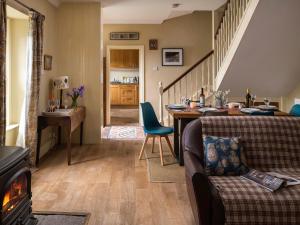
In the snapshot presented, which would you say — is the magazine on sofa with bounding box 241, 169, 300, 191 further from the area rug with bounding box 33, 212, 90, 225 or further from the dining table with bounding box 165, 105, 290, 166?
the dining table with bounding box 165, 105, 290, 166

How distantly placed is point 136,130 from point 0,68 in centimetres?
436

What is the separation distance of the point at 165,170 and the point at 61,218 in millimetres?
1718

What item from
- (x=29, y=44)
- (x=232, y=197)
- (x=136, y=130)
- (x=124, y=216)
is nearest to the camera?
(x=232, y=197)

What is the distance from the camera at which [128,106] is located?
38.7 ft

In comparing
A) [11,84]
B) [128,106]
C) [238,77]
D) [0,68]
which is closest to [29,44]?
[11,84]

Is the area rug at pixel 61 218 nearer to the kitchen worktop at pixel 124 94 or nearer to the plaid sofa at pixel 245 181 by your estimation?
the plaid sofa at pixel 245 181

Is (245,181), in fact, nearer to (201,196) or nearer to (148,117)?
(201,196)

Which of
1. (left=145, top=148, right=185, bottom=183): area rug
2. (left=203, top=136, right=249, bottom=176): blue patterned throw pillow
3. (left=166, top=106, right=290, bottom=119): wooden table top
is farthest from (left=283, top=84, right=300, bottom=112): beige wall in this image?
(left=203, top=136, right=249, bottom=176): blue patterned throw pillow

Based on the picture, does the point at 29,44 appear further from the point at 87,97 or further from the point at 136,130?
the point at 136,130

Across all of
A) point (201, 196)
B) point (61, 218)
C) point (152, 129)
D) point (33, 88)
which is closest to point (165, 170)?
point (152, 129)

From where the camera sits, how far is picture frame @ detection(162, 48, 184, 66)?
7852 millimetres

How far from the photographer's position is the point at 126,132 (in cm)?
688

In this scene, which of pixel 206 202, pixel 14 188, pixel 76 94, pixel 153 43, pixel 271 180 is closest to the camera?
pixel 14 188

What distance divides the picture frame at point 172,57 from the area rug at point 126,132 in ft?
5.99
